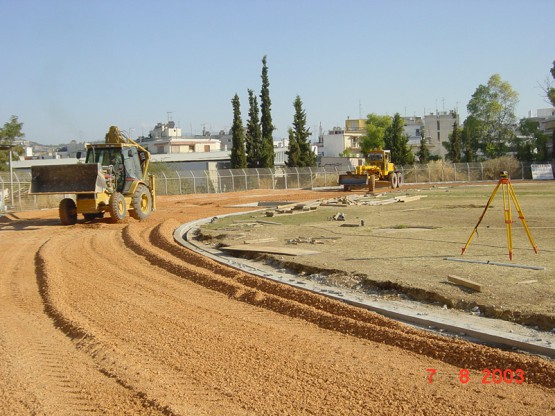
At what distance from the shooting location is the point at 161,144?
334 ft

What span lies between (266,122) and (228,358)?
5870cm

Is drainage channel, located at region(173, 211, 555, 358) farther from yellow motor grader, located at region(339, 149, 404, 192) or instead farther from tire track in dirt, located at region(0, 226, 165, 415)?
yellow motor grader, located at region(339, 149, 404, 192)

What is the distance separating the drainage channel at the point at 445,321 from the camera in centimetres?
723

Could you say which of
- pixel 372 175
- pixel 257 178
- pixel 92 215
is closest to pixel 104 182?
pixel 92 215

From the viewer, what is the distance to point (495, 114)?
75.9m

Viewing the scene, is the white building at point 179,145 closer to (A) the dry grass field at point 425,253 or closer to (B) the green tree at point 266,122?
(B) the green tree at point 266,122

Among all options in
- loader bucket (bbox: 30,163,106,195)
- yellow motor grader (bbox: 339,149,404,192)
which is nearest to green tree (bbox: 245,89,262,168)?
yellow motor grader (bbox: 339,149,404,192)

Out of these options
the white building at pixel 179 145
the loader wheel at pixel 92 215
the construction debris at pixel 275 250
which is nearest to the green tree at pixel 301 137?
the white building at pixel 179 145

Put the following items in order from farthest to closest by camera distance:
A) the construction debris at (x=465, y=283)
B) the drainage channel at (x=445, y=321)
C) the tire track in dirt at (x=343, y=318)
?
the construction debris at (x=465, y=283)
the drainage channel at (x=445, y=321)
the tire track in dirt at (x=343, y=318)

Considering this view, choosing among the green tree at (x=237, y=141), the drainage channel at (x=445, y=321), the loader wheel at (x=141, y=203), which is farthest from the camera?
the green tree at (x=237, y=141)

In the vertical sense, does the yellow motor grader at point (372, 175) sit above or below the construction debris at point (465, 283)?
above

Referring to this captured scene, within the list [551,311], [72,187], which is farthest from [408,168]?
[551,311]

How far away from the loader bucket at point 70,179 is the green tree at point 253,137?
138ft

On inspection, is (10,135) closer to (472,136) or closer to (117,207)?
(117,207)
